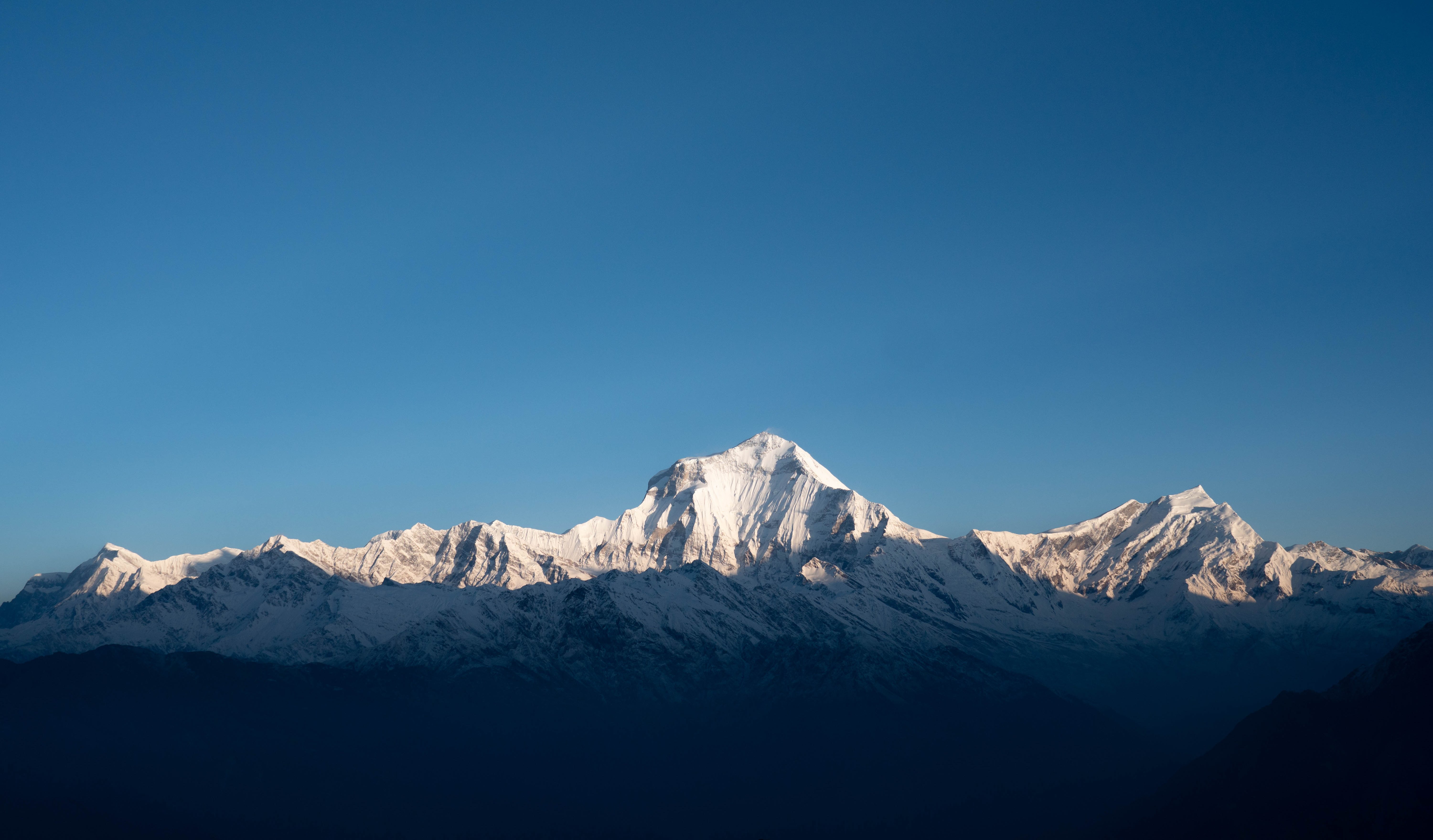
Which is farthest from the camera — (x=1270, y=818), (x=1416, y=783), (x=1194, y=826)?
(x=1194, y=826)

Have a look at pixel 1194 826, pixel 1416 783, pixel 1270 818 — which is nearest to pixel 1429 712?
pixel 1416 783

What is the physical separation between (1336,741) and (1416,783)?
62.6ft

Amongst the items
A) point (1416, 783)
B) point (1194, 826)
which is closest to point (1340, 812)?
point (1416, 783)

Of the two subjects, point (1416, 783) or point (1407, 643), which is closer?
point (1416, 783)

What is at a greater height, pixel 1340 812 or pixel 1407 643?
pixel 1407 643

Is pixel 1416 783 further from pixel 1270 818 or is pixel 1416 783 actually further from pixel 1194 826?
pixel 1194 826

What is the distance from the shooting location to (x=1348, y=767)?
180125 mm

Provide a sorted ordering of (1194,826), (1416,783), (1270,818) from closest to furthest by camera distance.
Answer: (1416,783)
(1270,818)
(1194,826)

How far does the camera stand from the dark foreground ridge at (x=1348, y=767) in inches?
6654

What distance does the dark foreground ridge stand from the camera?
554ft

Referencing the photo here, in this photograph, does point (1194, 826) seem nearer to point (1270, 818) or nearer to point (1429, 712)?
point (1270, 818)

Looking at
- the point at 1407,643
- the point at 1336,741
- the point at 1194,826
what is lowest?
the point at 1194,826

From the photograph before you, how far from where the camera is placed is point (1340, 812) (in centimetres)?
17500

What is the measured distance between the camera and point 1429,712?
571 feet
